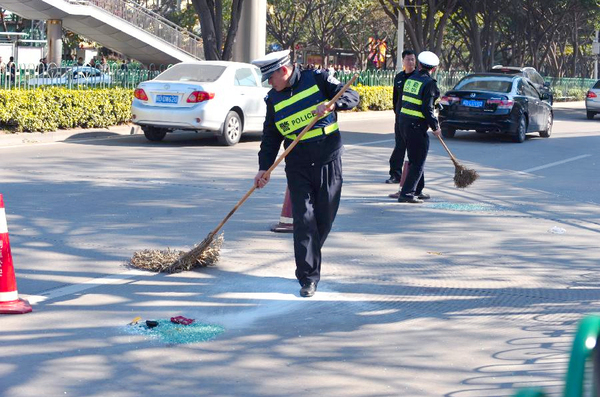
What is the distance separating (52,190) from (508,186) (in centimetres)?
615

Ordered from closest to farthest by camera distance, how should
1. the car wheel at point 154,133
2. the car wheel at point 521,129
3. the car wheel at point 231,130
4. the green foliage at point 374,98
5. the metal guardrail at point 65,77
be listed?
the car wheel at point 231,130 → the car wheel at point 154,133 → the metal guardrail at point 65,77 → the car wheel at point 521,129 → the green foliage at point 374,98

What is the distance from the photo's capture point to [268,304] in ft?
21.0

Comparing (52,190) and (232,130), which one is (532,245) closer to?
(52,190)

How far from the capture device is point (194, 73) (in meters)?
17.4

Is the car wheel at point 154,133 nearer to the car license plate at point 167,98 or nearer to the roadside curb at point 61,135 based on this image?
the car license plate at point 167,98

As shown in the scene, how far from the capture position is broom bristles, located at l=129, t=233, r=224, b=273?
23.9 ft

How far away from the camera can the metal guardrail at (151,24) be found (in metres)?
33.3

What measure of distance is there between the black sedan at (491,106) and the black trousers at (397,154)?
289 inches

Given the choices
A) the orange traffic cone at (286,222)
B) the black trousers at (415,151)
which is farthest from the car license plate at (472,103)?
Result: the orange traffic cone at (286,222)

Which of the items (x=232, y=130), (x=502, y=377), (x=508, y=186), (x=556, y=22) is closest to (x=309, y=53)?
(x=556, y=22)

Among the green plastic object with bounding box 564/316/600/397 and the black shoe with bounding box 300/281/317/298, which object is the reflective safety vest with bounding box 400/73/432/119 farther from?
the green plastic object with bounding box 564/316/600/397

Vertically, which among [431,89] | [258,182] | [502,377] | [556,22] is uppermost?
[556,22]

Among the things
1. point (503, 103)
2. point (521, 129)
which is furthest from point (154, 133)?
point (521, 129)

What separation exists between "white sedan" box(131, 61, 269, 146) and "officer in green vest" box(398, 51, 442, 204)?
19.8 feet
